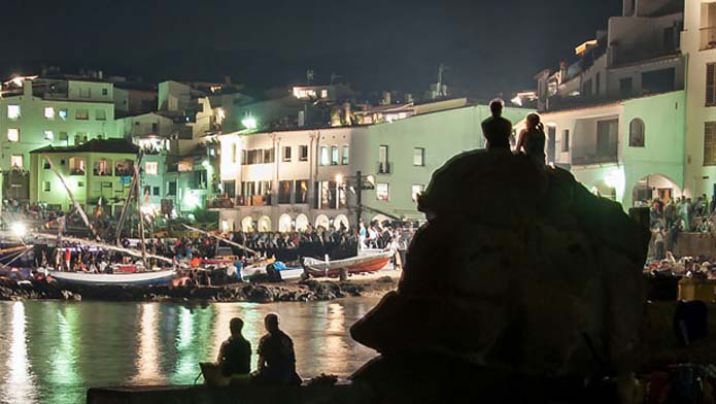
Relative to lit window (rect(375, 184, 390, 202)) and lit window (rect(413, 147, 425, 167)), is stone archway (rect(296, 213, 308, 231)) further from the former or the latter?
lit window (rect(413, 147, 425, 167))

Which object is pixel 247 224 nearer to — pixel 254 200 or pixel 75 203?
pixel 254 200

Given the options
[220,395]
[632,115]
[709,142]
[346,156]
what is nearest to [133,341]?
[632,115]

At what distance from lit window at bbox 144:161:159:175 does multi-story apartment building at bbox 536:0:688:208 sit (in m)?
51.0

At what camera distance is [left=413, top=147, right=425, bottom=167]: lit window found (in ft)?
254

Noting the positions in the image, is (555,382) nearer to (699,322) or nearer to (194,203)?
(699,322)

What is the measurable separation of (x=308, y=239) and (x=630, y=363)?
2313 inches

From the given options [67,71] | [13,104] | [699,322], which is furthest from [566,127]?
[67,71]

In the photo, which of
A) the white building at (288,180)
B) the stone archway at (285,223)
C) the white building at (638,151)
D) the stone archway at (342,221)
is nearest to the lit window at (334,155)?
the white building at (288,180)

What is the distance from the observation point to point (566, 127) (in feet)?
198

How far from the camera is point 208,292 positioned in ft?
201

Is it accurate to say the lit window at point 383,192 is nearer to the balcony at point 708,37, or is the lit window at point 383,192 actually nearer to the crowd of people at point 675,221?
the balcony at point 708,37

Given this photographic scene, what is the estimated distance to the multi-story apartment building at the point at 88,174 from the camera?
104 m

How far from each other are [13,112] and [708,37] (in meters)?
79.4

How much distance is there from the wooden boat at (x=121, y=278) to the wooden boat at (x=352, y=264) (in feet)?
27.4
